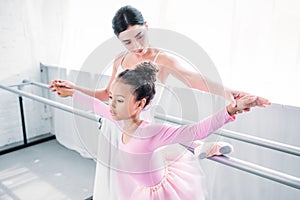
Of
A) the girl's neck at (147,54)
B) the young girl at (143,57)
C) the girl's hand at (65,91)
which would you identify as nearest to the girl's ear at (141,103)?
the young girl at (143,57)

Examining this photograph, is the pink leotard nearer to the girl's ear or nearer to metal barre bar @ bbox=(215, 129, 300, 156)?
the girl's ear

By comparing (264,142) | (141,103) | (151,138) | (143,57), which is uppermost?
(143,57)

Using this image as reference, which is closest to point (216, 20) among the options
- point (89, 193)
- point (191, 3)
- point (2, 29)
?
point (191, 3)

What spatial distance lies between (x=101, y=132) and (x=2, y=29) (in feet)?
6.30

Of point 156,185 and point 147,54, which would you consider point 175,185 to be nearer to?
point 156,185

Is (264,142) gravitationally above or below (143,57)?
below

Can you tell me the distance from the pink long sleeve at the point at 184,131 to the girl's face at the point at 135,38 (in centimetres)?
28

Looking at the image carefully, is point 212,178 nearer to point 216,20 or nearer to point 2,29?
point 216,20

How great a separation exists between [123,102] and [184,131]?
182 mm

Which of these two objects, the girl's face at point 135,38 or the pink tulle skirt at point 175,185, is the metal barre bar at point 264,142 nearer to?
the pink tulle skirt at point 175,185

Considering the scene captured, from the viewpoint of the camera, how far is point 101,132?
1.04 meters

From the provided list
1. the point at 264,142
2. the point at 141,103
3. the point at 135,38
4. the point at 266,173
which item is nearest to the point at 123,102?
the point at 141,103

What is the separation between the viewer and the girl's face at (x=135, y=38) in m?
0.85

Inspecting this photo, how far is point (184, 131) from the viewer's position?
27.8 inches
